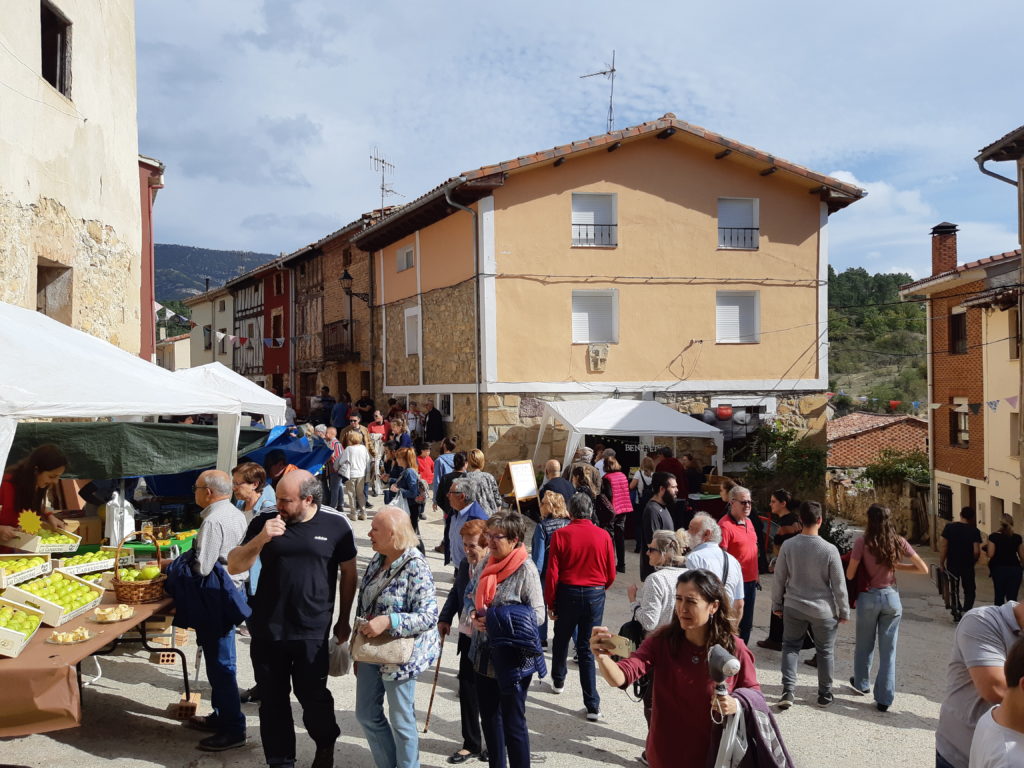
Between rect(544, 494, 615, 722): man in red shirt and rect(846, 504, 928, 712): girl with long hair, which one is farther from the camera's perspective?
rect(846, 504, 928, 712): girl with long hair

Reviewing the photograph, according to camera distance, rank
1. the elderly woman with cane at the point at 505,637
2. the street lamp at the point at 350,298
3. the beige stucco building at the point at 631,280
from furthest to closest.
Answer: the street lamp at the point at 350,298
the beige stucco building at the point at 631,280
the elderly woman with cane at the point at 505,637

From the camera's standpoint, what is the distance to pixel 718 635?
3201mm

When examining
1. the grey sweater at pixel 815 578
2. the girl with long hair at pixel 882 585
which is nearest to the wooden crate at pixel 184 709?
the grey sweater at pixel 815 578

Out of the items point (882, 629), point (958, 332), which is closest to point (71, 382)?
point (882, 629)

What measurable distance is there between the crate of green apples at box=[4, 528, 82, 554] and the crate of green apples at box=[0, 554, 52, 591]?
0.44 m

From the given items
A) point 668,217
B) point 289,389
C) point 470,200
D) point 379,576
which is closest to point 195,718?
point 379,576

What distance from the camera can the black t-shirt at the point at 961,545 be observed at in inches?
416

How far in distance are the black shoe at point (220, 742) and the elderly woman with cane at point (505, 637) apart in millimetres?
1604

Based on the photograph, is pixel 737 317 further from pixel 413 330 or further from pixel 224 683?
pixel 224 683

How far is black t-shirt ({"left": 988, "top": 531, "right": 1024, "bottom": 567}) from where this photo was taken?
1052 centimetres

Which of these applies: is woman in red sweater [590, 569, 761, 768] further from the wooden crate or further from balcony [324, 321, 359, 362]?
balcony [324, 321, 359, 362]

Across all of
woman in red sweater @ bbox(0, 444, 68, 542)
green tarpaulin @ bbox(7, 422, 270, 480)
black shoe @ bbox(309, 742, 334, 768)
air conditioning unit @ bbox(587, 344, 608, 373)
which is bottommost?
black shoe @ bbox(309, 742, 334, 768)

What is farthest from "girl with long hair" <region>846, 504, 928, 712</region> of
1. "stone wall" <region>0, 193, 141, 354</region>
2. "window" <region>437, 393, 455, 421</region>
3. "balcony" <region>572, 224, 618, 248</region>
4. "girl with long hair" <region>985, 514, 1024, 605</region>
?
"window" <region>437, 393, 455, 421</region>

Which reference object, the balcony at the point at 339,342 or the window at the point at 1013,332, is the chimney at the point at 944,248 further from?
the balcony at the point at 339,342
